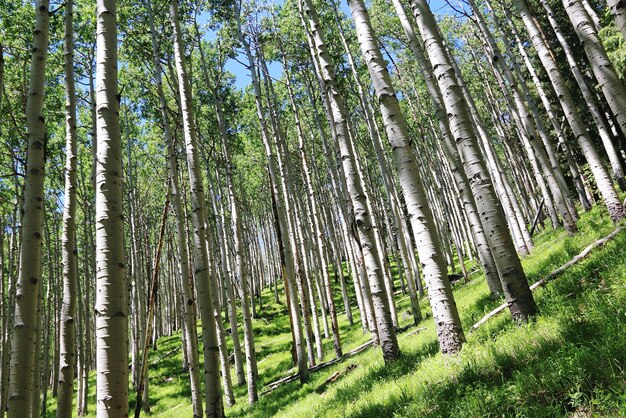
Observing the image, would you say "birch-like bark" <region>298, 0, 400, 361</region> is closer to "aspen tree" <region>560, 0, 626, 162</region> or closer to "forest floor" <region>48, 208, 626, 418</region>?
"forest floor" <region>48, 208, 626, 418</region>

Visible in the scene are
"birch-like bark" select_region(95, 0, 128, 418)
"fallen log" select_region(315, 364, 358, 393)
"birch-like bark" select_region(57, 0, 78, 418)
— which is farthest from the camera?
"fallen log" select_region(315, 364, 358, 393)

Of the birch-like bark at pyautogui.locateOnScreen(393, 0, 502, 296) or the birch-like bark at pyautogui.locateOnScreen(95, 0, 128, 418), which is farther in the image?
the birch-like bark at pyautogui.locateOnScreen(393, 0, 502, 296)

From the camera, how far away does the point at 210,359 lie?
20.3 feet

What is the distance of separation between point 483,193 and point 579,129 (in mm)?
5550

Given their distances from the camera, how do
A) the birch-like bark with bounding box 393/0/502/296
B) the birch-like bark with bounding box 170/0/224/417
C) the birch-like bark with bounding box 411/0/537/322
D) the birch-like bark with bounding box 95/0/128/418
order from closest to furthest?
1. the birch-like bark with bounding box 95/0/128/418
2. the birch-like bark with bounding box 411/0/537/322
3. the birch-like bark with bounding box 170/0/224/417
4. the birch-like bark with bounding box 393/0/502/296

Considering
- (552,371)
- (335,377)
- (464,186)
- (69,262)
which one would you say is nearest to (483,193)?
(552,371)

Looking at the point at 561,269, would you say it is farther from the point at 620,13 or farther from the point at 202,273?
the point at 202,273

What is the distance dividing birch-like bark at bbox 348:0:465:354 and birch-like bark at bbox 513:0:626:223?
4.86 meters

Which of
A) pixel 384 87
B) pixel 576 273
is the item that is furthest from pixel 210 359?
pixel 576 273

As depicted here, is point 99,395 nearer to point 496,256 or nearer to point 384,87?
point 496,256

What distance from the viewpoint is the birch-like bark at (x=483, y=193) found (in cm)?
446

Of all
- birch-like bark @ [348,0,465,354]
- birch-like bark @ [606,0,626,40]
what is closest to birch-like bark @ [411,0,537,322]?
birch-like bark @ [348,0,465,354]

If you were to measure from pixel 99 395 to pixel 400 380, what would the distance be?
3.50m

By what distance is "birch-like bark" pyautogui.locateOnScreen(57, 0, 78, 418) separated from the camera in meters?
4.91
